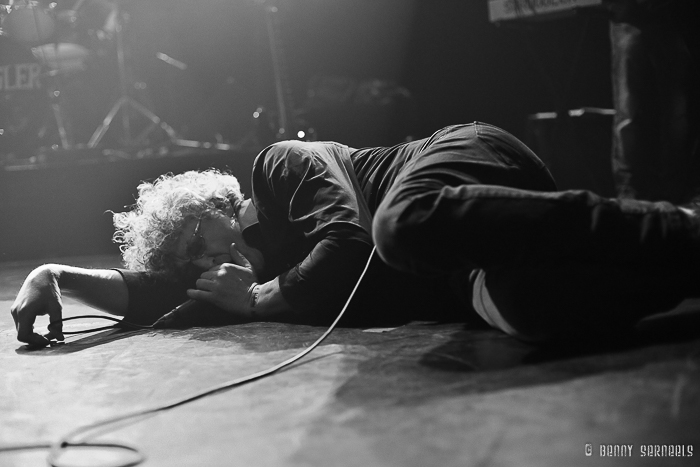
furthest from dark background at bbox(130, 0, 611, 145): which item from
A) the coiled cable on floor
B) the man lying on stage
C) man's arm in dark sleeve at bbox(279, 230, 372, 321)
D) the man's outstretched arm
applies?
the coiled cable on floor

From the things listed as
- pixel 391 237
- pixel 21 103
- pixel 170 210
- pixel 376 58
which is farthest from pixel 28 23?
pixel 391 237

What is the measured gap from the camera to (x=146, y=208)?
5.46 feet

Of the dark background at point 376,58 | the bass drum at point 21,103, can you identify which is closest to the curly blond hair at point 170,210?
the dark background at point 376,58

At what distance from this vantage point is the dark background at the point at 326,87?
3.33 metres

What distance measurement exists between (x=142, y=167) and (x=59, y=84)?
61.9 inches

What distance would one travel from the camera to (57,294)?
1555mm

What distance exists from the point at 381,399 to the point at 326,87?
3.38m

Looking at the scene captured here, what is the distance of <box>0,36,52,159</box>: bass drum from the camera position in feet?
14.3

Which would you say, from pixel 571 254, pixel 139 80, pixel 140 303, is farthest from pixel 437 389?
pixel 139 80

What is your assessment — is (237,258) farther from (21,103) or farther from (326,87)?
(21,103)

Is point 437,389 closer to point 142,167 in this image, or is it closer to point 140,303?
point 140,303

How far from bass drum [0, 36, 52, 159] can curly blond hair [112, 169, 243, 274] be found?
117 inches

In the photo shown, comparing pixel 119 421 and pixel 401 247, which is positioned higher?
pixel 401 247

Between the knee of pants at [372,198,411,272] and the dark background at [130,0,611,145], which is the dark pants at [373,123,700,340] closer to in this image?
the knee of pants at [372,198,411,272]
